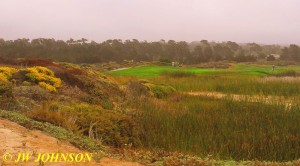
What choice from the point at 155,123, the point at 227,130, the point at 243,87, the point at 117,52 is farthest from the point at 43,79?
the point at 117,52

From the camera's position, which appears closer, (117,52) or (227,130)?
(227,130)

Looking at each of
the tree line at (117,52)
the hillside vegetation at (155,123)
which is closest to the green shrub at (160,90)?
the hillside vegetation at (155,123)

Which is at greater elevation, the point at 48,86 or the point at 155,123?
the point at 48,86

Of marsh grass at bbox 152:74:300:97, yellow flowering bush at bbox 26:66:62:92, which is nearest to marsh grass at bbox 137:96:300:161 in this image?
yellow flowering bush at bbox 26:66:62:92

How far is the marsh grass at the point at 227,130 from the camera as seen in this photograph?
9250 millimetres

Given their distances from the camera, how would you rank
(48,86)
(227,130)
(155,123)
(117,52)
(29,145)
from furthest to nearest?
(117,52) → (48,86) → (155,123) → (227,130) → (29,145)

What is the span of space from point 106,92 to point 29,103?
5.48 m

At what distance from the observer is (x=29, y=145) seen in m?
6.90

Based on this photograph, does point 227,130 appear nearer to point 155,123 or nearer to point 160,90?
point 155,123

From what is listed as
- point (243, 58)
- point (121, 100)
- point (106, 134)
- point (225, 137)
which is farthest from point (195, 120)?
point (243, 58)

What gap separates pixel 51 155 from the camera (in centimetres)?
638

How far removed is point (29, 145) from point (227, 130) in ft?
17.8

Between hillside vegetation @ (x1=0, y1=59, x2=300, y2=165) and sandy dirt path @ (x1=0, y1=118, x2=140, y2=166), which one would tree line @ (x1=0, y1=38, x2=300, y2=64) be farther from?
sandy dirt path @ (x1=0, y1=118, x2=140, y2=166)

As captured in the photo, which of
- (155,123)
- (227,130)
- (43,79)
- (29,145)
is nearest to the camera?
(29,145)
